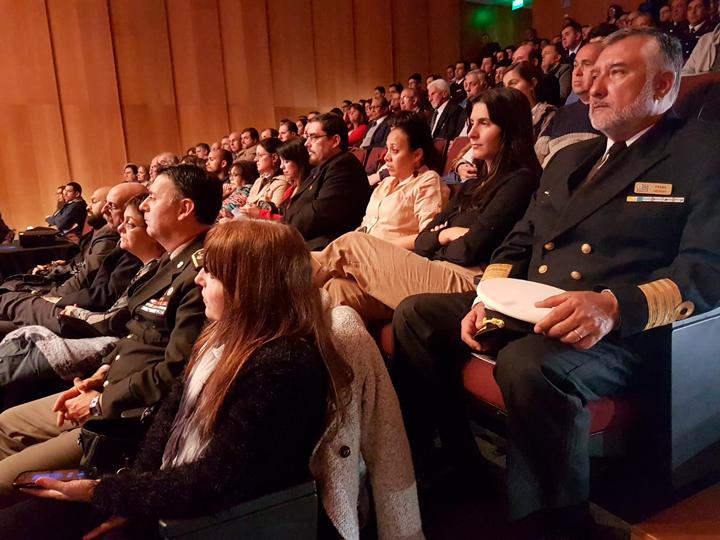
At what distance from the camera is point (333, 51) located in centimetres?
902

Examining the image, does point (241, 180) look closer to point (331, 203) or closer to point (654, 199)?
point (331, 203)

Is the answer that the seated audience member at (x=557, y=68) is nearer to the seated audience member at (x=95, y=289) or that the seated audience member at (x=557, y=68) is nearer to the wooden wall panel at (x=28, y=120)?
the seated audience member at (x=95, y=289)

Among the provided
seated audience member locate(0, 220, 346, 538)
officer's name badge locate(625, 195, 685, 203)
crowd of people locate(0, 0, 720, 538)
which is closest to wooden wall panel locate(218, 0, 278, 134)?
crowd of people locate(0, 0, 720, 538)

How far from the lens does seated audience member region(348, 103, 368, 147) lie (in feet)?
18.4

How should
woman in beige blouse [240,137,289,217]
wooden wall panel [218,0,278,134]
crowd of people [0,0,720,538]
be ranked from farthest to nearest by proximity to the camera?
wooden wall panel [218,0,278,134]
woman in beige blouse [240,137,289,217]
crowd of people [0,0,720,538]

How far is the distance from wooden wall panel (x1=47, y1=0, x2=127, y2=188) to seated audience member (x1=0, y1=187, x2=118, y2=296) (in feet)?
14.9

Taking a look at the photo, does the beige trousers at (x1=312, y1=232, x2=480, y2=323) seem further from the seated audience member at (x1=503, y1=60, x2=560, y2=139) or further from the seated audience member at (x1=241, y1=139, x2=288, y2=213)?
the seated audience member at (x1=241, y1=139, x2=288, y2=213)

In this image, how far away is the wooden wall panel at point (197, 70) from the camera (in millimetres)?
7969

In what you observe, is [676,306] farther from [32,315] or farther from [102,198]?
[102,198]

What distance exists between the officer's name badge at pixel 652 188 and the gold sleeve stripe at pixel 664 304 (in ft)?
0.73

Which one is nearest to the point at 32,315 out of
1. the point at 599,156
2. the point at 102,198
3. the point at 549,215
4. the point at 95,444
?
the point at 102,198

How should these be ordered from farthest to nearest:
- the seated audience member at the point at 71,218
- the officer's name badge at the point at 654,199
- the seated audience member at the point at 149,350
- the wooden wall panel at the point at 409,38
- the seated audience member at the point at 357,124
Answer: the wooden wall panel at the point at 409,38 < the seated audience member at the point at 71,218 < the seated audience member at the point at 357,124 < the seated audience member at the point at 149,350 < the officer's name badge at the point at 654,199

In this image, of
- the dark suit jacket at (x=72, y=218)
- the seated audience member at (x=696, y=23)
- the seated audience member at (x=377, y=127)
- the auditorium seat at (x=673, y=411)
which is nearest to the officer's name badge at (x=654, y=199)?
the auditorium seat at (x=673, y=411)

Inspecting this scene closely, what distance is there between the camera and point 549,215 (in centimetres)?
152
